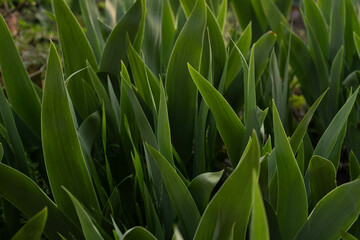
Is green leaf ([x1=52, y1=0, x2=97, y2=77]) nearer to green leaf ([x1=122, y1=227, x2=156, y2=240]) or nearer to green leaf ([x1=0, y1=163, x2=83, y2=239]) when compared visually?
green leaf ([x1=0, y1=163, x2=83, y2=239])

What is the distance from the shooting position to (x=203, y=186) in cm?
89

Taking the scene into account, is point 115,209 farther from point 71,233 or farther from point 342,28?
point 342,28

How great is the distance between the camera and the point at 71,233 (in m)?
0.99

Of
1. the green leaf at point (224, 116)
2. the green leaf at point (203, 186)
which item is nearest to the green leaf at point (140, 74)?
the green leaf at point (224, 116)

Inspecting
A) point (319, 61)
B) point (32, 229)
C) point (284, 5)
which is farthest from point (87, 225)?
point (284, 5)

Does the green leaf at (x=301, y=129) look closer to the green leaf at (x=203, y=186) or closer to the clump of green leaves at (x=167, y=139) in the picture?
the clump of green leaves at (x=167, y=139)

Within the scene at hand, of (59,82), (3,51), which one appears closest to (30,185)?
(59,82)

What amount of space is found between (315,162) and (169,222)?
276mm

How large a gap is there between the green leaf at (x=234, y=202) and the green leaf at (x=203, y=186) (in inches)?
3.7

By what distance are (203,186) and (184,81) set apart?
1.01 feet

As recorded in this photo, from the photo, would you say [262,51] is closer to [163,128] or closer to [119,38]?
[119,38]

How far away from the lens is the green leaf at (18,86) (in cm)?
107

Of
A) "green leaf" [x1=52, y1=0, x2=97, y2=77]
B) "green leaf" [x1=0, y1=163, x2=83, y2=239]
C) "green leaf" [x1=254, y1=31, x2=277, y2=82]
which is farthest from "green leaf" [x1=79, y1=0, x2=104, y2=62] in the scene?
"green leaf" [x1=0, y1=163, x2=83, y2=239]

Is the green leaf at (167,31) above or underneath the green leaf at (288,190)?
above
